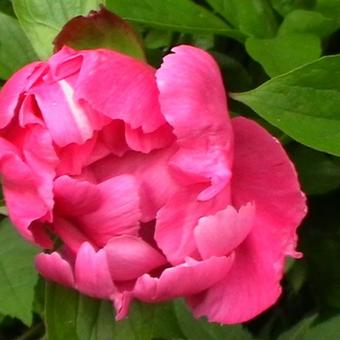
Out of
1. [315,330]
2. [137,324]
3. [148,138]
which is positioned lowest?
[315,330]

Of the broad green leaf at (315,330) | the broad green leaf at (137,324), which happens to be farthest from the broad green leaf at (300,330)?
the broad green leaf at (137,324)

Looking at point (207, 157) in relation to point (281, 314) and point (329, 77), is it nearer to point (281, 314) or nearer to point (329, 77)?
point (329, 77)

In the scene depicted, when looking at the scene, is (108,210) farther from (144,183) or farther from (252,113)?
(252,113)

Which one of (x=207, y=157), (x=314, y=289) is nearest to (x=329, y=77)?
(x=207, y=157)

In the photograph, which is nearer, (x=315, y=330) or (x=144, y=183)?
(x=144, y=183)

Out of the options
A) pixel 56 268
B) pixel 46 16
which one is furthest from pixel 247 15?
pixel 56 268

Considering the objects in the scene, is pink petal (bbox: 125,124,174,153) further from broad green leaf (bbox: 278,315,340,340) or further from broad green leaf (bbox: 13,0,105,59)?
broad green leaf (bbox: 278,315,340,340)
